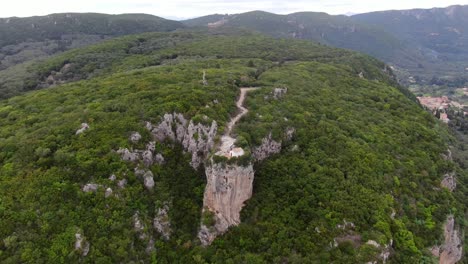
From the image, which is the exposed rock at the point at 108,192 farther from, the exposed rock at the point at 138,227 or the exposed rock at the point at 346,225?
the exposed rock at the point at 346,225

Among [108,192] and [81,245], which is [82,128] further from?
[81,245]

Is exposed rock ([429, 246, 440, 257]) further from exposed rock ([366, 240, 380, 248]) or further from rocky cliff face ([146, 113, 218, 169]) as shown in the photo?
rocky cliff face ([146, 113, 218, 169])

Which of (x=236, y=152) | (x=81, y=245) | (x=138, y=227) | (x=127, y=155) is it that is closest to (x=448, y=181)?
(x=236, y=152)

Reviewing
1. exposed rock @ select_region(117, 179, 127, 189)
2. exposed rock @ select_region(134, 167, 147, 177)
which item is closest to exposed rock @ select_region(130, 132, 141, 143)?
exposed rock @ select_region(134, 167, 147, 177)

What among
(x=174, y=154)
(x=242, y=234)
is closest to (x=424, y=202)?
(x=242, y=234)

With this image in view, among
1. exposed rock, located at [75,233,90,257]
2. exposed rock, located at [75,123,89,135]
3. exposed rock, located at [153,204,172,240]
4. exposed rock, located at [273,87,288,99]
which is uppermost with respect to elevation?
exposed rock, located at [273,87,288,99]

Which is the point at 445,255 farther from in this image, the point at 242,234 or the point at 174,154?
the point at 174,154

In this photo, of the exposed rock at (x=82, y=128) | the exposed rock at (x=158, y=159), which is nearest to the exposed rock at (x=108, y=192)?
the exposed rock at (x=158, y=159)
